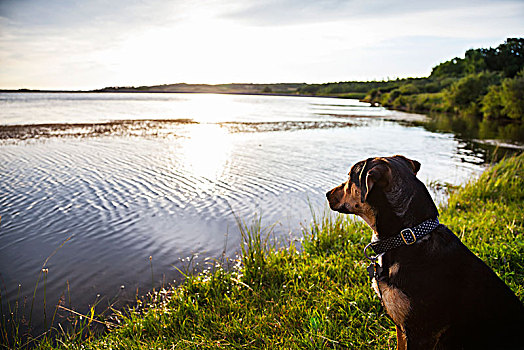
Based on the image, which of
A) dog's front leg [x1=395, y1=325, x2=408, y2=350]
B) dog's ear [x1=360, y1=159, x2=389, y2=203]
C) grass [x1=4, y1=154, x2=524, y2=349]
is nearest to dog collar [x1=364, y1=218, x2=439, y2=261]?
dog's ear [x1=360, y1=159, x2=389, y2=203]

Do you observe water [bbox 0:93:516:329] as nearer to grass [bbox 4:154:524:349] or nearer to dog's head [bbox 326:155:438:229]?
grass [bbox 4:154:524:349]

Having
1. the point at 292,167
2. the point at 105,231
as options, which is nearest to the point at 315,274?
the point at 105,231

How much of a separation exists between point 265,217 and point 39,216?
18.1 ft

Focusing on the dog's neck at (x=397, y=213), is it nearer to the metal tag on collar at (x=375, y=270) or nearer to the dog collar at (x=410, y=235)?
the dog collar at (x=410, y=235)

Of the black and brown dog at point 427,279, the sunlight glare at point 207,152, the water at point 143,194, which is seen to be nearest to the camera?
the black and brown dog at point 427,279

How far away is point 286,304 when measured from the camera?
4.30m

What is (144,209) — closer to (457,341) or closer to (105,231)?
(105,231)

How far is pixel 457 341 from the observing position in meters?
2.56

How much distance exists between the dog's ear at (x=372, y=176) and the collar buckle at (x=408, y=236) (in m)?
0.41

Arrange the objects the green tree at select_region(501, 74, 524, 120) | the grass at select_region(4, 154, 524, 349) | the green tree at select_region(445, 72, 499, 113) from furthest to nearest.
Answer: the green tree at select_region(445, 72, 499, 113) → the green tree at select_region(501, 74, 524, 120) → the grass at select_region(4, 154, 524, 349)

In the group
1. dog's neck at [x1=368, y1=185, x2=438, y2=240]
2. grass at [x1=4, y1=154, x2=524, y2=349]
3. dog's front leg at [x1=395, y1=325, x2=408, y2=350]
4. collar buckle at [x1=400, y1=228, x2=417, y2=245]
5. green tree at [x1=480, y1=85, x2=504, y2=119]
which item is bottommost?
grass at [x1=4, y1=154, x2=524, y2=349]

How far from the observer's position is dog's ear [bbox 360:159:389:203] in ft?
9.23

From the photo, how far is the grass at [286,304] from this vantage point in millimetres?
3619

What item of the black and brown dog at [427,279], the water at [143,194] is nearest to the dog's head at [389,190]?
the black and brown dog at [427,279]
